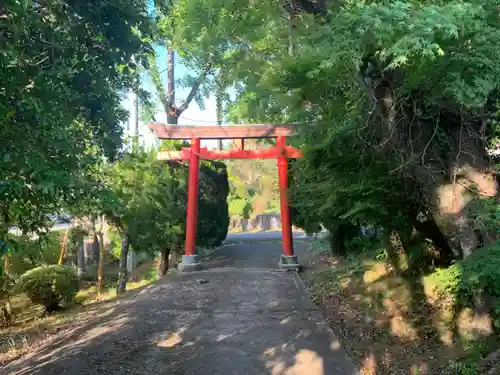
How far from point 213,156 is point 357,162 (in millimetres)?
7326

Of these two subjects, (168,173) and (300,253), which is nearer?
(168,173)

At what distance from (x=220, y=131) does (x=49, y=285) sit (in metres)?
5.61

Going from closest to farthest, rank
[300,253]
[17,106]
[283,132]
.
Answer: [17,106]
[283,132]
[300,253]

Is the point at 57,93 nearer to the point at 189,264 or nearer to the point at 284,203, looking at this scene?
the point at 284,203

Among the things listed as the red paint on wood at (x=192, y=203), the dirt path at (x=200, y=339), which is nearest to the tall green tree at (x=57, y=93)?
the dirt path at (x=200, y=339)

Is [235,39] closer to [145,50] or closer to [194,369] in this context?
[145,50]

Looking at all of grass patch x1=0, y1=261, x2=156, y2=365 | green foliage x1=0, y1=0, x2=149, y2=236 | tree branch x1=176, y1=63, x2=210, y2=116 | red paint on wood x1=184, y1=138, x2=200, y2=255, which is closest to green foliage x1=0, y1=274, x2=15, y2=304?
grass patch x1=0, y1=261, x2=156, y2=365

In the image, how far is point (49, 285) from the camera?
32.2ft

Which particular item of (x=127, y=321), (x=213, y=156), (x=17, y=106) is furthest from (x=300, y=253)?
(x=17, y=106)

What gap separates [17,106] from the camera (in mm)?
2691

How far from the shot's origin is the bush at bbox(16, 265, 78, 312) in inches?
380

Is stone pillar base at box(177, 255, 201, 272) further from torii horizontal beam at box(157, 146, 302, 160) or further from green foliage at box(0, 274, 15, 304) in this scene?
green foliage at box(0, 274, 15, 304)

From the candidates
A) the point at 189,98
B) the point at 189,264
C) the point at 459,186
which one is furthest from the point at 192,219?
the point at 189,98

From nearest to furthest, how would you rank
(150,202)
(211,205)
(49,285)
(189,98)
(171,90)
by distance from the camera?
(49,285) → (150,202) → (211,205) → (171,90) → (189,98)
